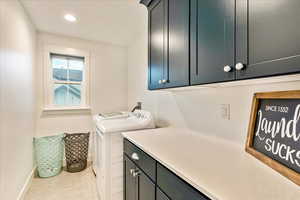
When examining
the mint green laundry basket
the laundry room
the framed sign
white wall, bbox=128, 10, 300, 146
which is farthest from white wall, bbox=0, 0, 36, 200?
the framed sign

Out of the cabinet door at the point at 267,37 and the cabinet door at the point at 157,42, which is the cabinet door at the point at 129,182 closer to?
the cabinet door at the point at 157,42

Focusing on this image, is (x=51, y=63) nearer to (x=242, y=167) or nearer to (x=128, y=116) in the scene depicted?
(x=128, y=116)

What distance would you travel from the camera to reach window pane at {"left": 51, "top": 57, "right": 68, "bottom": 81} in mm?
2658

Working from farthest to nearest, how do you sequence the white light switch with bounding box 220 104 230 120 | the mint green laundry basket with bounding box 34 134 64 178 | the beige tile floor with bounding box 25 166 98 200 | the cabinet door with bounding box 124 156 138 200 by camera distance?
the mint green laundry basket with bounding box 34 134 64 178, the beige tile floor with bounding box 25 166 98 200, the cabinet door with bounding box 124 156 138 200, the white light switch with bounding box 220 104 230 120

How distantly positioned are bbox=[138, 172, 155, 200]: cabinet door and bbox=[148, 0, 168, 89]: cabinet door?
0.76 metres

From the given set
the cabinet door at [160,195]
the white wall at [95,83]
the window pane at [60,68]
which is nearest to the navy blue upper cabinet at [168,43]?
the cabinet door at [160,195]

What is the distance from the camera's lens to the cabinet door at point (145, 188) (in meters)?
0.98

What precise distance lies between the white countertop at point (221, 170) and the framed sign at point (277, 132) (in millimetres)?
42

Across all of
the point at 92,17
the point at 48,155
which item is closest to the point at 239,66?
the point at 92,17

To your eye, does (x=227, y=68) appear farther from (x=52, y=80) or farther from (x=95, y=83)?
(x=52, y=80)

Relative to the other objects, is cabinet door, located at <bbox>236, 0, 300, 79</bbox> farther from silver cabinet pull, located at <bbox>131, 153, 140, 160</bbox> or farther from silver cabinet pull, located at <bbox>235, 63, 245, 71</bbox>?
silver cabinet pull, located at <bbox>131, 153, 140, 160</bbox>

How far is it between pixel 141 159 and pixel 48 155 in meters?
1.97

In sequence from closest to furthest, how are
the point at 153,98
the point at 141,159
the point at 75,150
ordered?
the point at 141,159
the point at 153,98
the point at 75,150

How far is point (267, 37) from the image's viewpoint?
0.58 meters
